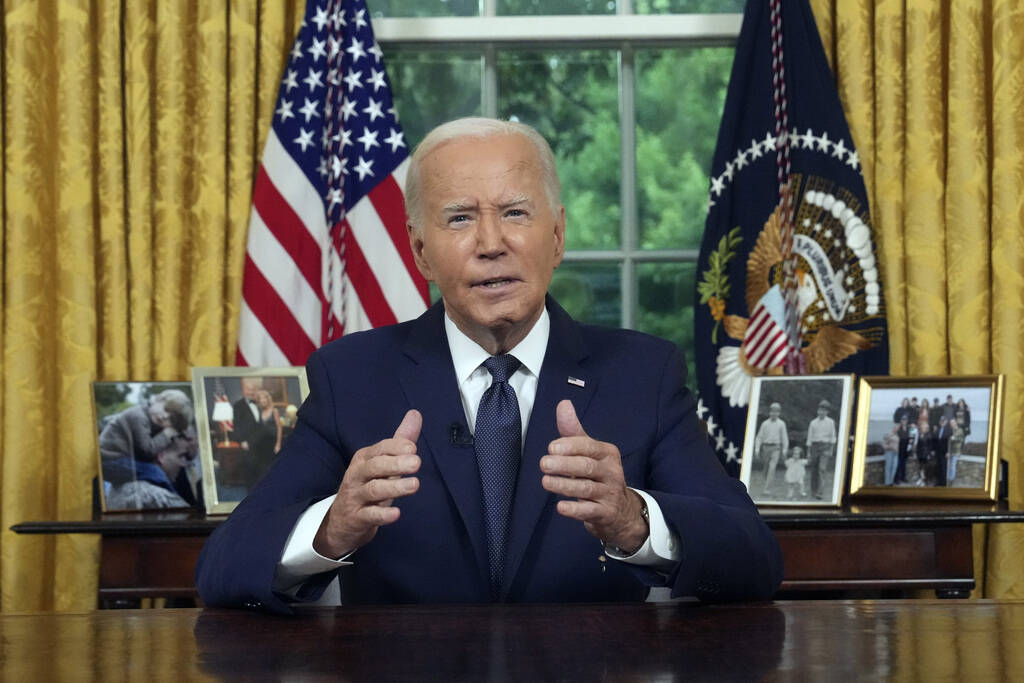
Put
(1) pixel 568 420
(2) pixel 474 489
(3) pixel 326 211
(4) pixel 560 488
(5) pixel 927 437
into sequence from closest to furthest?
(4) pixel 560 488
(1) pixel 568 420
(2) pixel 474 489
(5) pixel 927 437
(3) pixel 326 211

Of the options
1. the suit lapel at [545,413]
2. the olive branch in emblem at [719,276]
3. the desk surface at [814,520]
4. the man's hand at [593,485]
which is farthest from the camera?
the olive branch in emblem at [719,276]

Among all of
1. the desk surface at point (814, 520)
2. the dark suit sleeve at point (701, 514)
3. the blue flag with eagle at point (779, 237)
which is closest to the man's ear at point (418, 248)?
the dark suit sleeve at point (701, 514)

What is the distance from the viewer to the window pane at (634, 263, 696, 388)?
3639 mm

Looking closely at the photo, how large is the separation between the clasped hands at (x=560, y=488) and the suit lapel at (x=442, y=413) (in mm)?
234

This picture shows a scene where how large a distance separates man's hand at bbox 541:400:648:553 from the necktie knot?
0.38 metres

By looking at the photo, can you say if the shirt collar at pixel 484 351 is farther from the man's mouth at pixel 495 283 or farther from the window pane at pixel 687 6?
the window pane at pixel 687 6

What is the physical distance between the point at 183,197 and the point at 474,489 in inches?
77.3

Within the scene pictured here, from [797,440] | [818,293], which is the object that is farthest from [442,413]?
[818,293]

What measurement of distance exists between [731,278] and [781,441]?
0.56 metres

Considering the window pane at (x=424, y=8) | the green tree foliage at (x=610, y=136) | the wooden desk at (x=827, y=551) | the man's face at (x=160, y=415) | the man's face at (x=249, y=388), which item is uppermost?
the window pane at (x=424, y=8)

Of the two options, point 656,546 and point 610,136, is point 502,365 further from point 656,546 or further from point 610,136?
point 610,136

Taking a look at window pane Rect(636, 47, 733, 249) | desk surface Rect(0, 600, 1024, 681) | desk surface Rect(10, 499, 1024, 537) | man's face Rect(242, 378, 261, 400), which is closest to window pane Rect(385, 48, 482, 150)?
window pane Rect(636, 47, 733, 249)

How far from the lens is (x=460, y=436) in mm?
1728

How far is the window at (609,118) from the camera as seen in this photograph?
3619 millimetres
